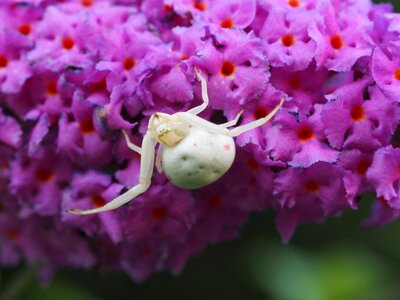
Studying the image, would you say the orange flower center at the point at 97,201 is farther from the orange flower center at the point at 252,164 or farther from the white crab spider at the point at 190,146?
the orange flower center at the point at 252,164

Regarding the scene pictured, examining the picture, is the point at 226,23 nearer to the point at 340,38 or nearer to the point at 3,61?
the point at 340,38

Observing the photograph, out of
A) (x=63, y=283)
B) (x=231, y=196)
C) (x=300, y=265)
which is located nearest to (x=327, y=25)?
(x=231, y=196)

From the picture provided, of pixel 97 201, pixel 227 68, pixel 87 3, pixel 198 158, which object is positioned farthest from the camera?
pixel 87 3

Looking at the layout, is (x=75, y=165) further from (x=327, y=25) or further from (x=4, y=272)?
(x=4, y=272)

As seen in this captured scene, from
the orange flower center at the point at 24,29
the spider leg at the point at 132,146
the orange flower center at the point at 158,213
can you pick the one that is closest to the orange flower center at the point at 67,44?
the orange flower center at the point at 24,29

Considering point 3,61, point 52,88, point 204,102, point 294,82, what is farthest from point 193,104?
point 3,61

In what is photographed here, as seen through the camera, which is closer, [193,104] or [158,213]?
[193,104]

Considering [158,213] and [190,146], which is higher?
[190,146]

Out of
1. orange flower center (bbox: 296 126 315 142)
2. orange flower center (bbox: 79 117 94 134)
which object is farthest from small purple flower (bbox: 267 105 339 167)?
orange flower center (bbox: 79 117 94 134)

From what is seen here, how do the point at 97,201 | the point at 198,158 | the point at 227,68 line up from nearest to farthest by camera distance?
the point at 198,158 → the point at 227,68 → the point at 97,201
